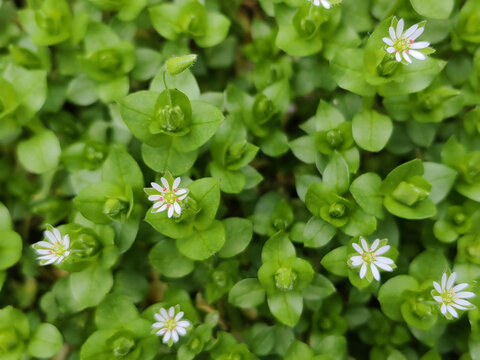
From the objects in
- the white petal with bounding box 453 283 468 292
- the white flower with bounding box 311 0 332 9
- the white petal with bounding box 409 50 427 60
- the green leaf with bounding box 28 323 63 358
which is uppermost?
the white flower with bounding box 311 0 332 9

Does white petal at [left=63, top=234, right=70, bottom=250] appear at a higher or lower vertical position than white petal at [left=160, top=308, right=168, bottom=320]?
higher

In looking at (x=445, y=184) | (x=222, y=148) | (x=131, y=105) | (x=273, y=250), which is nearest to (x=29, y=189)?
(x=131, y=105)

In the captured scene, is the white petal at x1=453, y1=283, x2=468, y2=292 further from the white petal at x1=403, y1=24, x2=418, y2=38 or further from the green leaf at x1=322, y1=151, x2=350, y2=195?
the white petal at x1=403, y1=24, x2=418, y2=38

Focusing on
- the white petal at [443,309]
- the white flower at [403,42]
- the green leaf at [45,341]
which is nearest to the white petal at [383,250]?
the white petal at [443,309]

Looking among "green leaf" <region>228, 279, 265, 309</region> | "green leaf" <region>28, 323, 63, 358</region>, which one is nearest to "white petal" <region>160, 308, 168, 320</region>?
"green leaf" <region>228, 279, 265, 309</region>

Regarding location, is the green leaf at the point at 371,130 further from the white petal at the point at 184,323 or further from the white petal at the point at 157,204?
the white petal at the point at 184,323

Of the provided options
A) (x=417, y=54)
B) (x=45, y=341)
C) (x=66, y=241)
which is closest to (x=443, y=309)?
(x=417, y=54)

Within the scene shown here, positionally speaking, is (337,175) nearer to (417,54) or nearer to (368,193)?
(368,193)
